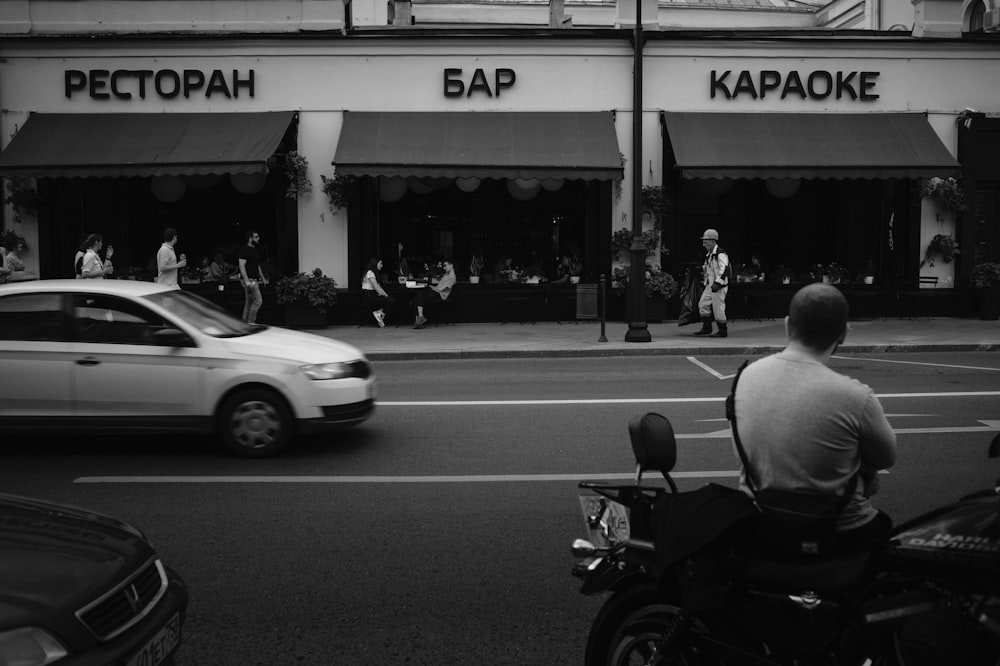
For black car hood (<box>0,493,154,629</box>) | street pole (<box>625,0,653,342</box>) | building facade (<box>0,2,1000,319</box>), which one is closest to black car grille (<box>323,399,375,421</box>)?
black car hood (<box>0,493,154,629</box>)

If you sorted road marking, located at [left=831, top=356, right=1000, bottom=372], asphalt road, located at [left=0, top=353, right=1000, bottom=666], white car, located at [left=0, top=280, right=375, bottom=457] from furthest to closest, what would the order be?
road marking, located at [left=831, top=356, right=1000, bottom=372] → white car, located at [left=0, top=280, right=375, bottom=457] → asphalt road, located at [left=0, top=353, right=1000, bottom=666]

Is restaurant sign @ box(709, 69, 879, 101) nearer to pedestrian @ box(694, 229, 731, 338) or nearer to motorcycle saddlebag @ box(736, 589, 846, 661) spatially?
pedestrian @ box(694, 229, 731, 338)

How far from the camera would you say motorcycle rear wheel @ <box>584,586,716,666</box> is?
323cm

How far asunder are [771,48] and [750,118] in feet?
5.18

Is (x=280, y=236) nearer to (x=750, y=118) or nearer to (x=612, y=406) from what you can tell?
(x=750, y=118)

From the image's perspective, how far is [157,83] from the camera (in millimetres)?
19484

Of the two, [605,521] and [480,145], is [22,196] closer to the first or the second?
[480,145]

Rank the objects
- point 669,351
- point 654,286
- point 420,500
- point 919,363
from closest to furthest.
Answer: point 420,500, point 919,363, point 669,351, point 654,286

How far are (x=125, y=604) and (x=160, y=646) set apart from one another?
0.69 feet

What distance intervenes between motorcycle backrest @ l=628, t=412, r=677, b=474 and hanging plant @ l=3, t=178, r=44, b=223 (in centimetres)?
1918

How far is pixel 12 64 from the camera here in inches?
771

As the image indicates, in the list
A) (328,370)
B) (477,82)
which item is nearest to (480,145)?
(477,82)

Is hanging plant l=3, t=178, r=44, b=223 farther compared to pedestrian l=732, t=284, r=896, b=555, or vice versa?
hanging plant l=3, t=178, r=44, b=223

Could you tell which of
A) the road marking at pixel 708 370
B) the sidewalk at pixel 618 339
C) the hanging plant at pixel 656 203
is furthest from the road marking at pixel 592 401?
the hanging plant at pixel 656 203
